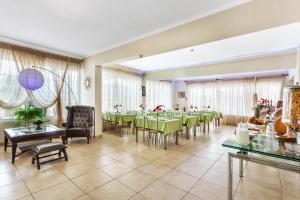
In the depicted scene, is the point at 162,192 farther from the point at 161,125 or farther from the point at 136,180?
the point at 161,125

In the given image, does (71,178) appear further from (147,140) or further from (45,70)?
(45,70)

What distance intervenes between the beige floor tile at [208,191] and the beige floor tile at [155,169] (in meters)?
0.61

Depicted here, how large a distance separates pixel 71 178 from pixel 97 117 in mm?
2909

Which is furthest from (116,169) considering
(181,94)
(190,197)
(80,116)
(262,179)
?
(181,94)

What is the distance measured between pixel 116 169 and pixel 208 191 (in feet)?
5.16

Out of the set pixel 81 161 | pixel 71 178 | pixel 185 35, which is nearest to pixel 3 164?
pixel 81 161

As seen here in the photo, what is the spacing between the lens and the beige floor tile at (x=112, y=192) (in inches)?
78.9

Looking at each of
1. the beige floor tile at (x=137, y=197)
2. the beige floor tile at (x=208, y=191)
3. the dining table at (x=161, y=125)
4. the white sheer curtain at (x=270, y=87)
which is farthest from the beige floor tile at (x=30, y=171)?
the white sheer curtain at (x=270, y=87)

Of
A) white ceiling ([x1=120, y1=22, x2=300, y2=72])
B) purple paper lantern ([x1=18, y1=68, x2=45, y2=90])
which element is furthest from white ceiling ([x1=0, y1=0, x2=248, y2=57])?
white ceiling ([x1=120, y1=22, x2=300, y2=72])

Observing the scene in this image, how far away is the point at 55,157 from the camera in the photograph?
10.8ft

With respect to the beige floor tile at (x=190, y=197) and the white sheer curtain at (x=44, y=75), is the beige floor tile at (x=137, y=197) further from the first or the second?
the white sheer curtain at (x=44, y=75)

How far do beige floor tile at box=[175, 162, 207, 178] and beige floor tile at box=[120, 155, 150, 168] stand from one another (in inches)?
27.9

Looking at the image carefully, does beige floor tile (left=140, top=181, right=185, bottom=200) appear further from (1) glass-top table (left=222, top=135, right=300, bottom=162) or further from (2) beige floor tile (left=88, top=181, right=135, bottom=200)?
(1) glass-top table (left=222, top=135, right=300, bottom=162)

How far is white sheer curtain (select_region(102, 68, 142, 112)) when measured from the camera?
21.0 feet
